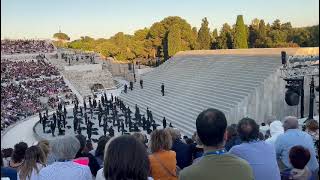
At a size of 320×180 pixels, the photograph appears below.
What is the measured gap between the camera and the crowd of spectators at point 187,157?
2.41 meters

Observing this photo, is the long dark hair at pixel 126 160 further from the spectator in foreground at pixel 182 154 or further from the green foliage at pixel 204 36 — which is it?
the green foliage at pixel 204 36

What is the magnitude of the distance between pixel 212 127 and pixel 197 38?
44.8m

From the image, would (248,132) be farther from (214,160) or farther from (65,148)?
(65,148)

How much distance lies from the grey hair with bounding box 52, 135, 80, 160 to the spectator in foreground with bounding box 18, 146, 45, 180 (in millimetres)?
483

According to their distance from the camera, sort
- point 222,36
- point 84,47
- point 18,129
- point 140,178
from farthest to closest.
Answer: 1. point 84,47
2. point 222,36
3. point 18,129
4. point 140,178

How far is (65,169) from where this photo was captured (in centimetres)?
317

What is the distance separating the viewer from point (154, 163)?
3.70 meters

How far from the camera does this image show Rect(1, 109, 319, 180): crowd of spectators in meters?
2.41

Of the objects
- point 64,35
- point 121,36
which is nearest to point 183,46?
point 121,36

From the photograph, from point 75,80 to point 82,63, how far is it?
5.89 meters

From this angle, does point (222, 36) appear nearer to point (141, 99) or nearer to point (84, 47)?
point (141, 99)

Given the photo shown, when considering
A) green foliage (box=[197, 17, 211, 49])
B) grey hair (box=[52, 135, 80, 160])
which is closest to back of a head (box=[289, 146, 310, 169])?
grey hair (box=[52, 135, 80, 160])

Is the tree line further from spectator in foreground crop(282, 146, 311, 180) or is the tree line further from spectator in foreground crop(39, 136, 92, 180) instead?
spectator in foreground crop(39, 136, 92, 180)

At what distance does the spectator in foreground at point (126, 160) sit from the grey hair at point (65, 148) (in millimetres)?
1009
